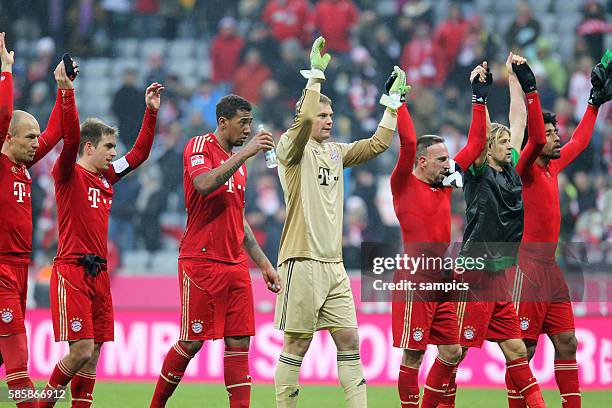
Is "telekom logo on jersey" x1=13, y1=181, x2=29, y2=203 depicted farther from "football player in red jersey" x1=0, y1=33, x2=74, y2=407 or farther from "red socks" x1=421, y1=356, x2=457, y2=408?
"red socks" x1=421, y1=356, x2=457, y2=408

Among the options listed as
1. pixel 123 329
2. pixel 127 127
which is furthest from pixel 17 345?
pixel 127 127

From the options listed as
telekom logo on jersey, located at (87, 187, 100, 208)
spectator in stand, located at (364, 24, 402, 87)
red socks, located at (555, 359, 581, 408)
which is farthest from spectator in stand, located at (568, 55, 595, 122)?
telekom logo on jersey, located at (87, 187, 100, 208)

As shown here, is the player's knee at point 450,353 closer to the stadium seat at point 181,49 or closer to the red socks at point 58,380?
the red socks at point 58,380

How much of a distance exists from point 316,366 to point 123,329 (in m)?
2.35

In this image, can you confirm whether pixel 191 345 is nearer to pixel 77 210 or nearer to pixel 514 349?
pixel 77 210

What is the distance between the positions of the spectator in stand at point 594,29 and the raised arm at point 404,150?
10776 mm

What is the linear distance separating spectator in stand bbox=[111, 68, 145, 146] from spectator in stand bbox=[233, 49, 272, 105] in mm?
1668

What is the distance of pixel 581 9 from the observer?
1939 cm

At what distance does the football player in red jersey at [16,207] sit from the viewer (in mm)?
7211

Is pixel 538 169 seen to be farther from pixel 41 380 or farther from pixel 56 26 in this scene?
pixel 56 26

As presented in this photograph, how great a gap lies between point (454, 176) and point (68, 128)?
299 centimetres

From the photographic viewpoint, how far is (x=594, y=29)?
18.3 m

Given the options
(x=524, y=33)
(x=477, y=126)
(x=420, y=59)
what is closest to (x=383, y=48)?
(x=420, y=59)

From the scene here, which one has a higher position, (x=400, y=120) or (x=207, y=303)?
(x=400, y=120)
